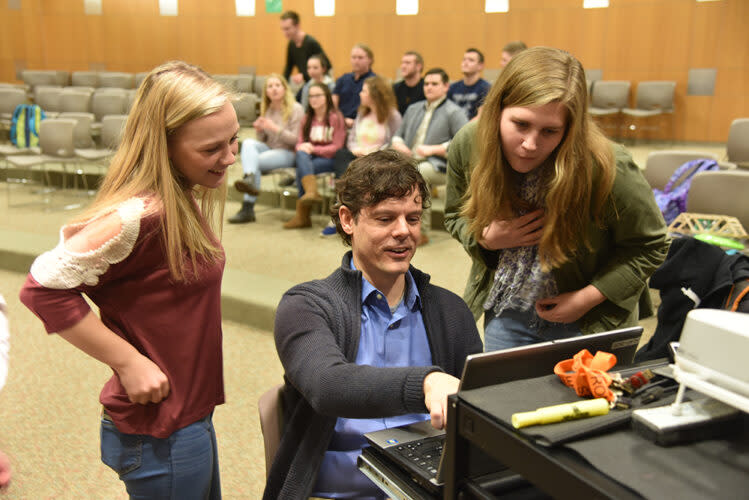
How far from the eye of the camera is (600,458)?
72 centimetres

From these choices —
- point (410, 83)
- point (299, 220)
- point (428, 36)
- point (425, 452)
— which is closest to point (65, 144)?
point (299, 220)

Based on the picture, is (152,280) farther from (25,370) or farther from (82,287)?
(25,370)

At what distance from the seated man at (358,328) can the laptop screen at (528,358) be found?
11.6 inches

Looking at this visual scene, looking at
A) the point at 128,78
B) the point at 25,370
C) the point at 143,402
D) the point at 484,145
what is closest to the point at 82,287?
the point at 143,402

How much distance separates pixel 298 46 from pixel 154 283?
6552 mm

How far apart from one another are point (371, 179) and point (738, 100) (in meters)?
8.50

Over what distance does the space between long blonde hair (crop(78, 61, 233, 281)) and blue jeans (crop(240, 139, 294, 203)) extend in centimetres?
463

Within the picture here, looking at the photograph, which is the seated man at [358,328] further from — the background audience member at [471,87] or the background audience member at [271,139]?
the background audience member at [471,87]

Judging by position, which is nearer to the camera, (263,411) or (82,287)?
(82,287)

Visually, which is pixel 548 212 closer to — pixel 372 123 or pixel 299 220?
pixel 372 123

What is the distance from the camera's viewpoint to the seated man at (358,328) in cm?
129

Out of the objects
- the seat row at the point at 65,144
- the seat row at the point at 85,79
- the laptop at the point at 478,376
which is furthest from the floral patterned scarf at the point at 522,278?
the seat row at the point at 85,79

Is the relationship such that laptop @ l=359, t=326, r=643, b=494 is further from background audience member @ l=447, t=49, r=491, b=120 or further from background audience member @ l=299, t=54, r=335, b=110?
background audience member @ l=299, t=54, r=335, b=110

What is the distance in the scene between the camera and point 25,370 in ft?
10.9
